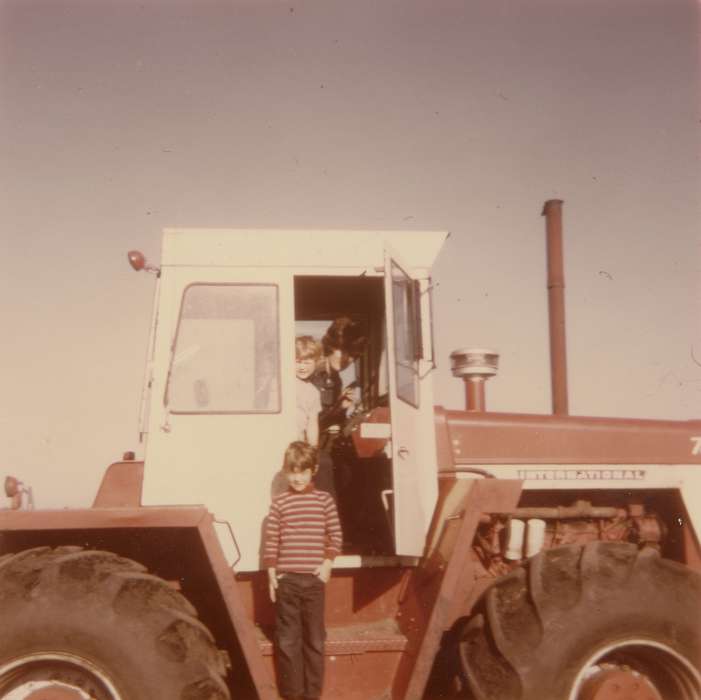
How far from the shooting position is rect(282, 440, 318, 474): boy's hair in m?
3.92

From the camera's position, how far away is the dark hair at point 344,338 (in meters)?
5.17

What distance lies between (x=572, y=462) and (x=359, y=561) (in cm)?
147

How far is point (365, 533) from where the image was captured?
4.74 metres

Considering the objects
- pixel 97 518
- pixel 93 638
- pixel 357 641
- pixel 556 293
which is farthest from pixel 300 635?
pixel 556 293

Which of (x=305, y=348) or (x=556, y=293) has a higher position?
(x=556, y=293)

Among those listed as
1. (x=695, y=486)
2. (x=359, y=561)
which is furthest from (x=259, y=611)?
(x=695, y=486)

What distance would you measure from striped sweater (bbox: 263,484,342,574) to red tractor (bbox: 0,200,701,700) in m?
0.17

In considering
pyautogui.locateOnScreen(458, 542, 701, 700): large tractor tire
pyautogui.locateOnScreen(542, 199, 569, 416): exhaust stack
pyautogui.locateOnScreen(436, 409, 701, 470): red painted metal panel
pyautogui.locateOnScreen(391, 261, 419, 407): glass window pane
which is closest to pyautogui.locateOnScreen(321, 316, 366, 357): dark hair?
pyautogui.locateOnScreen(436, 409, 701, 470): red painted metal panel

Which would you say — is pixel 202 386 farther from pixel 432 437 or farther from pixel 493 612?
pixel 493 612

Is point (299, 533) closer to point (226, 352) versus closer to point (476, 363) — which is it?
point (226, 352)

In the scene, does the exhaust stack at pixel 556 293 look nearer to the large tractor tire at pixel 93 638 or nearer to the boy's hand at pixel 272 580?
the boy's hand at pixel 272 580

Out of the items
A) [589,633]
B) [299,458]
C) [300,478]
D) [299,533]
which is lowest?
[589,633]

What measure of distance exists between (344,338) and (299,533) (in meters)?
1.66

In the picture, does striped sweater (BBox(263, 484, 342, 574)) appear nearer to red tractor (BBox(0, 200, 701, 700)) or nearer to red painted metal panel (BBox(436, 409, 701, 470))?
red tractor (BBox(0, 200, 701, 700))
